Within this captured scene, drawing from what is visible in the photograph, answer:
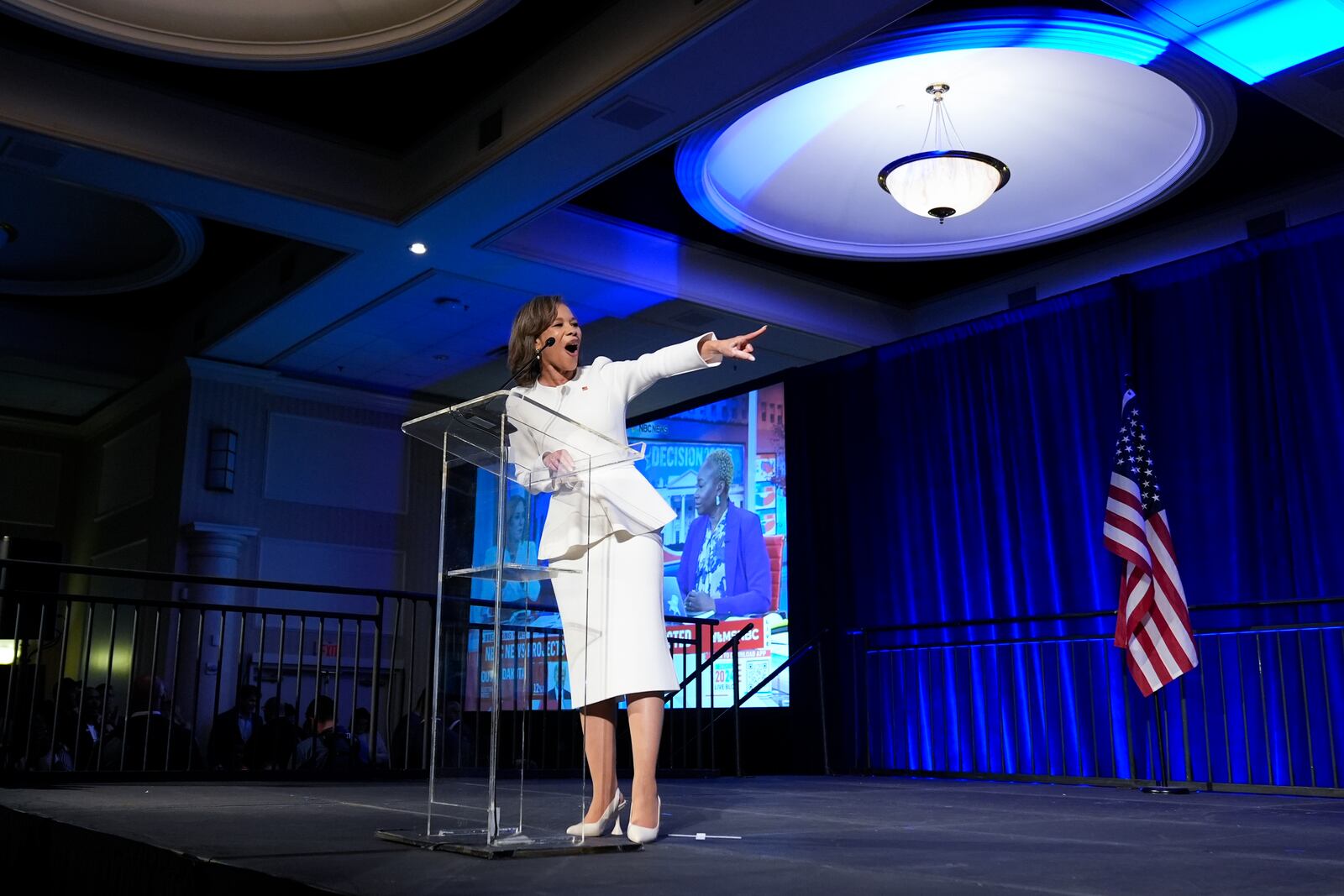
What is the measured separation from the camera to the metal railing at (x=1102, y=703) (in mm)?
6539

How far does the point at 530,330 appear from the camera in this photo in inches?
108

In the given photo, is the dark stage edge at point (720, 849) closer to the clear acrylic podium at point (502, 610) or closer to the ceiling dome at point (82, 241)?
the clear acrylic podium at point (502, 610)

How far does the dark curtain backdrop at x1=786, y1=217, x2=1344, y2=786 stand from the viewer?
22.8 feet

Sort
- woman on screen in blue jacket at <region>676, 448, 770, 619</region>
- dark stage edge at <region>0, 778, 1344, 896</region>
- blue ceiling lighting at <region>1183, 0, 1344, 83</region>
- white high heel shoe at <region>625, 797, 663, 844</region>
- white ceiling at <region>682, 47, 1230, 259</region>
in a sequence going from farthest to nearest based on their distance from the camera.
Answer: woman on screen in blue jacket at <region>676, 448, 770, 619</region> < white ceiling at <region>682, 47, 1230, 259</region> < blue ceiling lighting at <region>1183, 0, 1344, 83</region> < white high heel shoe at <region>625, 797, 663, 844</region> < dark stage edge at <region>0, 778, 1344, 896</region>

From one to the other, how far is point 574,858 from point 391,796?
2.38 metres

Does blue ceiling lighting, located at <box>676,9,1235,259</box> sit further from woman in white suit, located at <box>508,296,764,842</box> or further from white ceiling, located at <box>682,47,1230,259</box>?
woman in white suit, located at <box>508,296,764,842</box>

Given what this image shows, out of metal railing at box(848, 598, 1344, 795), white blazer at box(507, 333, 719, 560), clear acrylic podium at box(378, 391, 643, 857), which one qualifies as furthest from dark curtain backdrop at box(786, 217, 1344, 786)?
clear acrylic podium at box(378, 391, 643, 857)

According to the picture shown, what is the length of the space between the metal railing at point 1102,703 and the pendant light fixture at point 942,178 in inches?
99.2

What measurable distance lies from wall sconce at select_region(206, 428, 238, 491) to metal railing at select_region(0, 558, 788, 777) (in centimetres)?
107

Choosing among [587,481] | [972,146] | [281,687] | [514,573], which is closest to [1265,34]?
[972,146]

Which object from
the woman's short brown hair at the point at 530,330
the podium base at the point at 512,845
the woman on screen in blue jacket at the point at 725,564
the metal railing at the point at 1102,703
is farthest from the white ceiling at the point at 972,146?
the podium base at the point at 512,845

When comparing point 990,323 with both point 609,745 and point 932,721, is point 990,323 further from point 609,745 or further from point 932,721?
point 609,745

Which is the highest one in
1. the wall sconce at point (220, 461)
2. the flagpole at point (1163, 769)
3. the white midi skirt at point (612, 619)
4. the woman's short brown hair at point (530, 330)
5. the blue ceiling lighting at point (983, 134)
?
the blue ceiling lighting at point (983, 134)

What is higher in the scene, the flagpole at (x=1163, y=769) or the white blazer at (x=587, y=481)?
the white blazer at (x=587, y=481)
